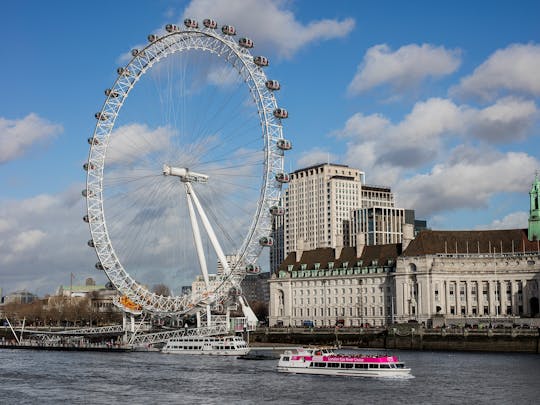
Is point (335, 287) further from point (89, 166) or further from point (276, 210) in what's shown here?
A: point (89, 166)

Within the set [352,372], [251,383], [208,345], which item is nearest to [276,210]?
[208,345]

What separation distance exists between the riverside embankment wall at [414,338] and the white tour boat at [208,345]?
16581 millimetres

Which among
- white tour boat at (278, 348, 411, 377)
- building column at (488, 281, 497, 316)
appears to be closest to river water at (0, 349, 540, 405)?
white tour boat at (278, 348, 411, 377)

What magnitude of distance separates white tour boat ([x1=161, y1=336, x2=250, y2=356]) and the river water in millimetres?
8780

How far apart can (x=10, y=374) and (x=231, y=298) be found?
34922 mm

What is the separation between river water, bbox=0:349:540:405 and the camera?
6091 cm

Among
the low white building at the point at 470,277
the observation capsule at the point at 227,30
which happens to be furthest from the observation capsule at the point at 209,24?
the low white building at the point at 470,277

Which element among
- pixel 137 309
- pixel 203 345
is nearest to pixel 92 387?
pixel 203 345

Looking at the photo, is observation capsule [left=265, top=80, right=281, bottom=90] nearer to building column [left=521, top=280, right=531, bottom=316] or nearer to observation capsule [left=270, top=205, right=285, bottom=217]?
observation capsule [left=270, top=205, right=285, bottom=217]

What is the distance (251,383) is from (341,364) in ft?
34.5

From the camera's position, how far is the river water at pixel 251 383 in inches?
2398

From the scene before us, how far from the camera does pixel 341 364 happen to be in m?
78.1

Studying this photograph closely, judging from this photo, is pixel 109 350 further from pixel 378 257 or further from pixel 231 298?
pixel 378 257

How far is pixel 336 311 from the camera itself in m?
146
